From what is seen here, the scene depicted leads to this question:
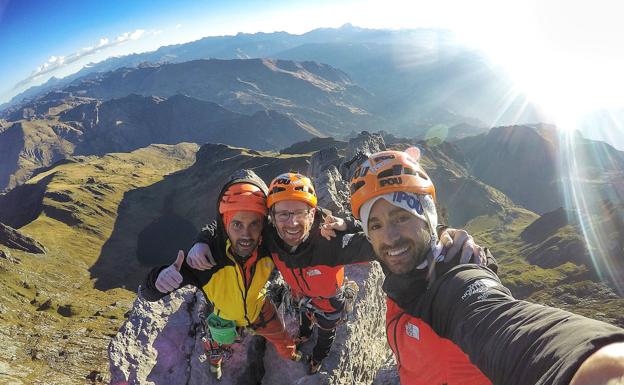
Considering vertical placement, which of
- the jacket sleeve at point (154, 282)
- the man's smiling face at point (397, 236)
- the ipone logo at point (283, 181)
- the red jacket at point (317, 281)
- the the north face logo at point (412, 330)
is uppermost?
the man's smiling face at point (397, 236)

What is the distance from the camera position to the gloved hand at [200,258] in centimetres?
765

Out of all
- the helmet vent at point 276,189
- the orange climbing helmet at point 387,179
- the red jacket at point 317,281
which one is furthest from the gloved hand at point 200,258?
the orange climbing helmet at point 387,179

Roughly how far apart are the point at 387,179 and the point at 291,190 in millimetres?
3116

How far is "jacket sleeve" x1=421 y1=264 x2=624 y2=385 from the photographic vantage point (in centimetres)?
254

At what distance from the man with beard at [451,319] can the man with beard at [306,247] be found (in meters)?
2.45

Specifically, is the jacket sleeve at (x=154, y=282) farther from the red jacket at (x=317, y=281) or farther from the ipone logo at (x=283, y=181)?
the ipone logo at (x=283, y=181)

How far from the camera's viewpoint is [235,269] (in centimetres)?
822

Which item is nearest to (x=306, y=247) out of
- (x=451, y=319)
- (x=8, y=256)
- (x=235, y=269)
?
(x=235, y=269)

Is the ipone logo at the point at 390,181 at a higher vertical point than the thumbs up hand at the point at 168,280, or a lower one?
higher

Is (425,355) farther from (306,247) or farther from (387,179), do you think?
(306,247)

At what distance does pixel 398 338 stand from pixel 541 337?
87.8 inches

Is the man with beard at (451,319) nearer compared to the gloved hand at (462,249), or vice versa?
the man with beard at (451,319)

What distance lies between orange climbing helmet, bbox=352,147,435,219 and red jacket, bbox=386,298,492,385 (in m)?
1.54

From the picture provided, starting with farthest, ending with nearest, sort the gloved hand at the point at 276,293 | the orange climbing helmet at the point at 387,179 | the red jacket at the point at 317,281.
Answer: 1. the gloved hand at the point at 276,293
2. the red jacket at the point at 317,281
3. the orange climbing helmet at the point at 387,179
